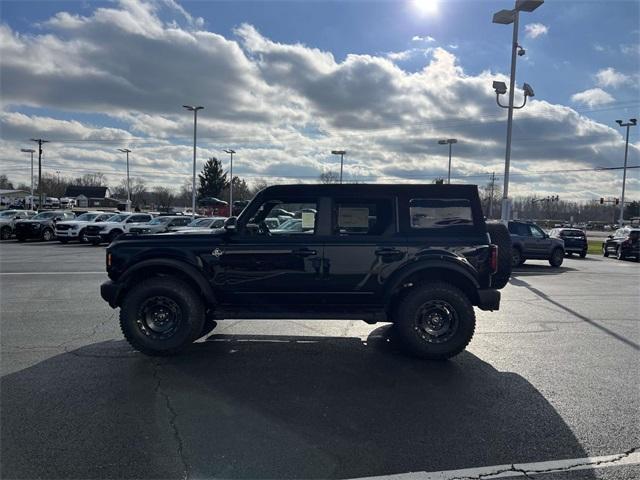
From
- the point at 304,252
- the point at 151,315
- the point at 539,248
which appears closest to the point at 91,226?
the point at 151,315

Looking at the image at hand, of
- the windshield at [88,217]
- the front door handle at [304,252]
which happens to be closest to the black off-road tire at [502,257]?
the front door handle at [304,252]

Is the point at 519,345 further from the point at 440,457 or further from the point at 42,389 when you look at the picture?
the point at 42,389

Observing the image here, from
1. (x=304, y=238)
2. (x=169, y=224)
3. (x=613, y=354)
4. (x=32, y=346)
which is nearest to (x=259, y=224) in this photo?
(x=304, y=238)

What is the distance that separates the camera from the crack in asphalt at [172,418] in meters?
2.97

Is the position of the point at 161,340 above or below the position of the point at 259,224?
below

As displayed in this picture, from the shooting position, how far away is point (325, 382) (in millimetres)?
4500

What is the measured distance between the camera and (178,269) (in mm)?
5230

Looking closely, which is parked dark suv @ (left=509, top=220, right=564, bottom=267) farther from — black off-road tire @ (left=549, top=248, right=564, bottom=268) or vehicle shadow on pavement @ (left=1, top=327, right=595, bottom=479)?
vehicle shadow on pavement @ (left=1, top=327, right=595, bottom=479)

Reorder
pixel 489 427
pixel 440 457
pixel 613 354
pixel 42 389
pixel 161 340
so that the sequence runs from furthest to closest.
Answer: pixel 613 354 < pixel 161 340 < pixel 42 389 < pixel 489 427 < pixel 440 457

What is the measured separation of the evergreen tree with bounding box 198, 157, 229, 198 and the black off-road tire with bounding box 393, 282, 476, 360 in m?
75.3

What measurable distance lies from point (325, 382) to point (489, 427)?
1626 millimetres

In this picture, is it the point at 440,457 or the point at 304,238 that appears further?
the point at 304,238

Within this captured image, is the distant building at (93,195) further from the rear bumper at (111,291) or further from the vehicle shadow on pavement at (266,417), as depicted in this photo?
the vehicle shadow on pavement at (266,417)

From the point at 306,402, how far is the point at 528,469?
1.87 metres
